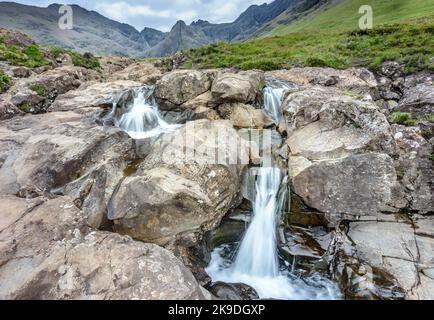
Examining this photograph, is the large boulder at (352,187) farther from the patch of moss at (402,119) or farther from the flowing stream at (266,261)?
the patch of moss at (402,119)

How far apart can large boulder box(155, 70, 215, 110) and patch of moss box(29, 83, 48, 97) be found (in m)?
7.17

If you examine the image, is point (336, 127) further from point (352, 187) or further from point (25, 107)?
point (25, 107)

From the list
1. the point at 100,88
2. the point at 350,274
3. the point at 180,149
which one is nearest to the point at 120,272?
the point at 180,149

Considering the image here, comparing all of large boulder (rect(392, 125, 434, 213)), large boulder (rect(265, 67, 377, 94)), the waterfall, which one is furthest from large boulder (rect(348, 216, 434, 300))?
large boulder (rect(265, 67, 377, 94))

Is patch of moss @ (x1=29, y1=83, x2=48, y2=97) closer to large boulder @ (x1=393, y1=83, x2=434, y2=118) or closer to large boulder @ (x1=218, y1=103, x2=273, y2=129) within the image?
large boulder @ (x1=218, y1=103, x2=273, y2=129)

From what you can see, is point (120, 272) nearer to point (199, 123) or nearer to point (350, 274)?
point (350, 274)

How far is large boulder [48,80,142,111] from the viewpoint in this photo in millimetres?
15930

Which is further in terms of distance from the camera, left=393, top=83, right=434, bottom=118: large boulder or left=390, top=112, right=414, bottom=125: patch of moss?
left=393, top=83, right=434, bottom=118: large boulder

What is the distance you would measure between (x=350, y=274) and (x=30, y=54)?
2902 centimetres

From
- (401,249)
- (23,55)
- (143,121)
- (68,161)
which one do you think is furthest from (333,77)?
(23,55)

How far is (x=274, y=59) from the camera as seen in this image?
83.5 ft

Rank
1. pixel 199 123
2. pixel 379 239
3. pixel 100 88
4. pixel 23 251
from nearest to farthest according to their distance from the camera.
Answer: pixel 23 251 → pixel 379 239 → pixel 199 123 → pixel 100 88

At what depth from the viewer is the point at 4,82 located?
17.4 metres

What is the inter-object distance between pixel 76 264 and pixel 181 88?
1220cm
